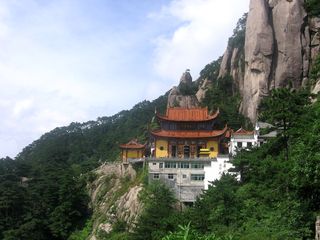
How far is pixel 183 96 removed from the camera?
58.3 metres

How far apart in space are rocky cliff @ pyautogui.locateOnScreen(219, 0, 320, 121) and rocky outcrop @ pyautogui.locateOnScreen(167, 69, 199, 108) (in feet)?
26.6

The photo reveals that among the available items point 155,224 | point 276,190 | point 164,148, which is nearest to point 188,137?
point 164,148

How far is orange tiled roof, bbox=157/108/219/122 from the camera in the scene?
44.3 meters

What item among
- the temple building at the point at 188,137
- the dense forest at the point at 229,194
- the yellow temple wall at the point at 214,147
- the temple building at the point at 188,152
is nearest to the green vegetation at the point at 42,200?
the dense forest at the point at 229,194

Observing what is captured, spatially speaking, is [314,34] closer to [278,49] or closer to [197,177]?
[278,49]

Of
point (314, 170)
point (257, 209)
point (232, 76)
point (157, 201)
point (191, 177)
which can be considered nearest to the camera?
point (314, 170)

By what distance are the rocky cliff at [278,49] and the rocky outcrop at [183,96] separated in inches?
319

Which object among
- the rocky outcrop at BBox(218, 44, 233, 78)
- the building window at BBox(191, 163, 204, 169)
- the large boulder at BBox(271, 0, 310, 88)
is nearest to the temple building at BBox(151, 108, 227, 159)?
the building window at BBox(191, 163, 204, 169)

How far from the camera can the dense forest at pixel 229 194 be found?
1975cm

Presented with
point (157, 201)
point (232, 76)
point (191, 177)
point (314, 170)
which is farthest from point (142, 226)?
point (232, 76)

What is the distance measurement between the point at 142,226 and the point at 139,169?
43.5ft

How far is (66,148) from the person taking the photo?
76.4 m

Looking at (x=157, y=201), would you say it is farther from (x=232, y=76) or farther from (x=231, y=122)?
(x=232, y=76)

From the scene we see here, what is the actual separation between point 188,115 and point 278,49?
1215 centimetres
